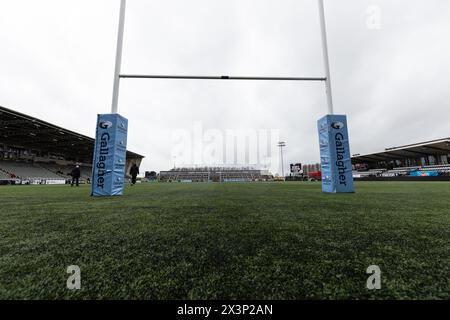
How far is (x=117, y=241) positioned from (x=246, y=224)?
3.33 feet

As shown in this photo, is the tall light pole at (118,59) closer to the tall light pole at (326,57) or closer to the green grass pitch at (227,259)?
the green grass pitch at (227,259)

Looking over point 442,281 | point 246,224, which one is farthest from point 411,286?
point 246,224

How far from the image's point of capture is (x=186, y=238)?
1313 mm

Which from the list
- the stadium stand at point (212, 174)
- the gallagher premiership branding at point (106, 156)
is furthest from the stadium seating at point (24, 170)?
the stadium stand at point (212, 174)

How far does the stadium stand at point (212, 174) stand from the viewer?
52519 millimetres

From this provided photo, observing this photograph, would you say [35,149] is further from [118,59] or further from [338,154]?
[338,154]

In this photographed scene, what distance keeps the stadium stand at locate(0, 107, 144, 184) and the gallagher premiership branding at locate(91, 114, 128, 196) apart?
56.7ft

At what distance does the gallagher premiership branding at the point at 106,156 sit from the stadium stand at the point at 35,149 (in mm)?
17297

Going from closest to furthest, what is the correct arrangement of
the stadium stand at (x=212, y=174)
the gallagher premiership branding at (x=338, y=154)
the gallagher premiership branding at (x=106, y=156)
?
1. the gallagher premiership branding at (x=106, y=156)
2. the gallagher premiership branding at (x=338, y=154)
3. the stadium stand at (x=212, y=174)

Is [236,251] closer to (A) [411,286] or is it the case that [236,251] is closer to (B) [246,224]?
(B) [246,224]

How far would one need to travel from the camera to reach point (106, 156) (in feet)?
14.2

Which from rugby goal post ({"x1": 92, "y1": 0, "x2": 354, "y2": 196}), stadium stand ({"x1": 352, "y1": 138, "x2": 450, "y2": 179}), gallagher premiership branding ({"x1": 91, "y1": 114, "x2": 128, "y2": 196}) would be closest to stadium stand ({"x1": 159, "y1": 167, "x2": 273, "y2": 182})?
stadium stand ({"x1": 352, "y1": 138, "x2": 450, "y2": 179})

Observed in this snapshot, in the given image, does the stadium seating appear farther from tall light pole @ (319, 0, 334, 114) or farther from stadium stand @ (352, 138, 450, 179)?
stadium stand @ (352, 138, 450, 179)

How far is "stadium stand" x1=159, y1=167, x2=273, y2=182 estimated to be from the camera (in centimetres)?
5252
